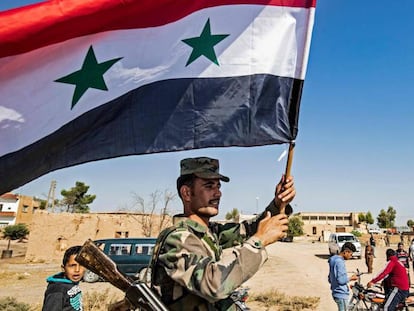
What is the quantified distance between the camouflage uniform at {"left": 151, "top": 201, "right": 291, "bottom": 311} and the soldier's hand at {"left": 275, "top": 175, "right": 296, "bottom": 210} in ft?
1.95

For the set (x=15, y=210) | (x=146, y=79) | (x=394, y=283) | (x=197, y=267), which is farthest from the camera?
(x=15, y=210)

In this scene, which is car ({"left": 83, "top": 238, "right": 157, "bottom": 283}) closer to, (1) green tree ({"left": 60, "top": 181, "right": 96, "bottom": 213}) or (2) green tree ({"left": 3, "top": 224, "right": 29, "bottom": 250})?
(2) green tree ({"left": 3, "top": 224, "right": 29, "bottom": 250})

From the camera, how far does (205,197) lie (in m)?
2.06

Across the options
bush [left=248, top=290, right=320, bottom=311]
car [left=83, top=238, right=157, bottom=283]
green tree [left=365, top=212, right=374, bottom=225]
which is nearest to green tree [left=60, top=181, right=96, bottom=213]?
car [left=83, top=238, right=157, bottom=283]

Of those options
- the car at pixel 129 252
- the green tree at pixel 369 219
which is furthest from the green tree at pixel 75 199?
the green tree at pixel 369 219

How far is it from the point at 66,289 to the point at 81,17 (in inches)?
86.9

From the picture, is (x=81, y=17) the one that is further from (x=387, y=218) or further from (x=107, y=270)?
(x=387, y=218)

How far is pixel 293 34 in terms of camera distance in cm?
258

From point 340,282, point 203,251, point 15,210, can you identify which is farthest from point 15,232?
point 203,251

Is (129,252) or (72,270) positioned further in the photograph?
(129,252)

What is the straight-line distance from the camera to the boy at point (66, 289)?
2949 millimetres

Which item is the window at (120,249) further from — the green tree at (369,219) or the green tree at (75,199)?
the green tree at (369,219)

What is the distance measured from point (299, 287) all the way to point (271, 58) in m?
11.2

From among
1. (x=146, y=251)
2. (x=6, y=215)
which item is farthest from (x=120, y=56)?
(x=6, y=215)
